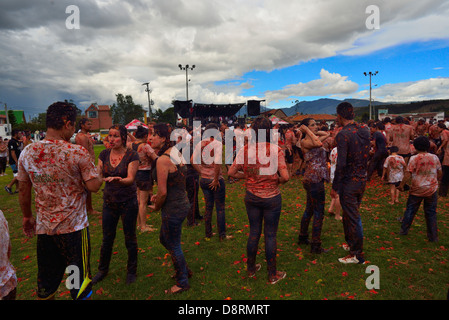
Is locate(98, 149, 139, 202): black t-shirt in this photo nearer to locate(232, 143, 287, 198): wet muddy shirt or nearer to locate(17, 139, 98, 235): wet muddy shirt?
locate(17, 139, 98, 235): wet muddy shirt

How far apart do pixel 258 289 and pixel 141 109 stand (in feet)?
310

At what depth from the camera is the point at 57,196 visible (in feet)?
8.79

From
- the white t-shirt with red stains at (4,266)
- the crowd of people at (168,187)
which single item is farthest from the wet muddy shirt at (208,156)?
the white t-shirt with red stains at (4,266)

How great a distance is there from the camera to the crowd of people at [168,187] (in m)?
2.67

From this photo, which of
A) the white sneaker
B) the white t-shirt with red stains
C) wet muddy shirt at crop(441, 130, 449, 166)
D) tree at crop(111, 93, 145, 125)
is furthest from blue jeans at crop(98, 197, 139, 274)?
tree at crop(111, 93, 145, 125)

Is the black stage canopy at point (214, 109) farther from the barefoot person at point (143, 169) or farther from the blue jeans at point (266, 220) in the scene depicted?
the blue jeans at point (266, 220)

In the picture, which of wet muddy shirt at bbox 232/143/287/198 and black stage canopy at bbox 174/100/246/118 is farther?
black stage canopy at bbox 174/100/246/118

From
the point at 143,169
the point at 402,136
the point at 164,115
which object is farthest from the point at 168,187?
the point at 164,115

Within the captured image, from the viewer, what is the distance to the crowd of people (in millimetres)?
2672

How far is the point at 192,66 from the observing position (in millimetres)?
39625

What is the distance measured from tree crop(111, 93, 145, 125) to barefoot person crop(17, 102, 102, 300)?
88958mm

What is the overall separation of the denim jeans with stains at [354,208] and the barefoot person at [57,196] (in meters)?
3.89
